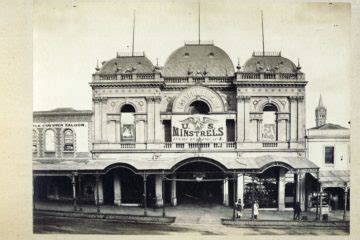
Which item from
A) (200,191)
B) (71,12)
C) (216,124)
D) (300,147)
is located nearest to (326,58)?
(300,147)

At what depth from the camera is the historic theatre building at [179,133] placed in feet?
29.8

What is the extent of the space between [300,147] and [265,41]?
2.90m

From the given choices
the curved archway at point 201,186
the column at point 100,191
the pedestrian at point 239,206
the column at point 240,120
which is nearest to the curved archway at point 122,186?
the column at point 100,191

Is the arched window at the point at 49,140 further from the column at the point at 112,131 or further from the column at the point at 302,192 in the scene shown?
the column at the point at 302,192

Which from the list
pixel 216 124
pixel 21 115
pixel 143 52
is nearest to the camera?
pixel 21 115

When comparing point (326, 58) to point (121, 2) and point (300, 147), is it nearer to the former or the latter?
point (300, 147)

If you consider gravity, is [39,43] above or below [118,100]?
above

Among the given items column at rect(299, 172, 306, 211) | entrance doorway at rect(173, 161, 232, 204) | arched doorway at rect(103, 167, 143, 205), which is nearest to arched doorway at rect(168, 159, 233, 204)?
entrance doorway at rect(173, 161, 232, 204)

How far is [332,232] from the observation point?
26.9 ft

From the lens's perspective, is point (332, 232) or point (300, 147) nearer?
point (332, 232)

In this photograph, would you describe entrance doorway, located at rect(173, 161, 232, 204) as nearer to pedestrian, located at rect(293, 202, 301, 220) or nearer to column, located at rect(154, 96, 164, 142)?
column, located at rect(154, 96, 164, 142)

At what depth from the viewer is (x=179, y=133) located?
9203 millimetres

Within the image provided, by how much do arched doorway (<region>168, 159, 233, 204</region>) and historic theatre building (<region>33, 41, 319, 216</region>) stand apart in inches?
1.3

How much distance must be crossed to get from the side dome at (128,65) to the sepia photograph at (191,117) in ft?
0.12
